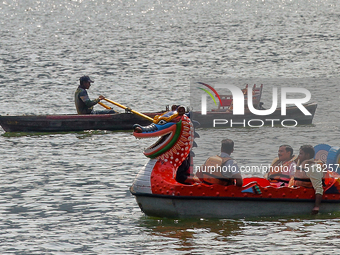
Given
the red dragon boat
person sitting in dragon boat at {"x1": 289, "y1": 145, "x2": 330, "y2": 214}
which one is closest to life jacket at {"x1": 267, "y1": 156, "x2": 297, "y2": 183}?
person sitting in dragon boat at {"x1": 289, "y1": 145, "x2": 330, "y2": 214}

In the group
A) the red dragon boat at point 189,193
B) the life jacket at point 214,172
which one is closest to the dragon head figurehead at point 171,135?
the red dragon boat at point 189,193

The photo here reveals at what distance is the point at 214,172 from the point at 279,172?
1852mm

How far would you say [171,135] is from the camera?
15961 mm

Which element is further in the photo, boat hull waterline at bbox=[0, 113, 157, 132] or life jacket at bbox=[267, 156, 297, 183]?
boat hull waterline at bbox=[0, 113, 157, 132]

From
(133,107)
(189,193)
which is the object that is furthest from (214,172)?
(133,107)

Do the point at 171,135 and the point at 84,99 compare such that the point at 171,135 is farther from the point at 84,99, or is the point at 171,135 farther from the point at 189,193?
the point at 84,99

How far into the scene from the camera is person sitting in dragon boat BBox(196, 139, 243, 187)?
1558 cm

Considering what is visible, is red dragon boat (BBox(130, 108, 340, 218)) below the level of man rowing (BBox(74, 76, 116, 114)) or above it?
below

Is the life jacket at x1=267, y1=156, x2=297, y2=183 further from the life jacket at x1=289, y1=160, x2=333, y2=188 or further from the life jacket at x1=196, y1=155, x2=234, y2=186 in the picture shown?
the life jacket at x1=196, y1=155, x2=234, y2=186

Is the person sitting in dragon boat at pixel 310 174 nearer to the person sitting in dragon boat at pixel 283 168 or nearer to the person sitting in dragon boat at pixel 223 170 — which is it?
the person sitting in dragon boat at pixel 283 168

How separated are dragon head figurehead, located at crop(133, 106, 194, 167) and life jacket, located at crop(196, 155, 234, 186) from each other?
0.59 meters

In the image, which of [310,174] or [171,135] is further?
[171,135]

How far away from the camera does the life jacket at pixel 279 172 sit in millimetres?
16578

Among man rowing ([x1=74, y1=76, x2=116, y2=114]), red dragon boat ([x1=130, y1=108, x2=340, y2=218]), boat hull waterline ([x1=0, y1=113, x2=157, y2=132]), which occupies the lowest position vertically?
red dragon boat ([x1=130, y1=108, x2=340, y2=218])
